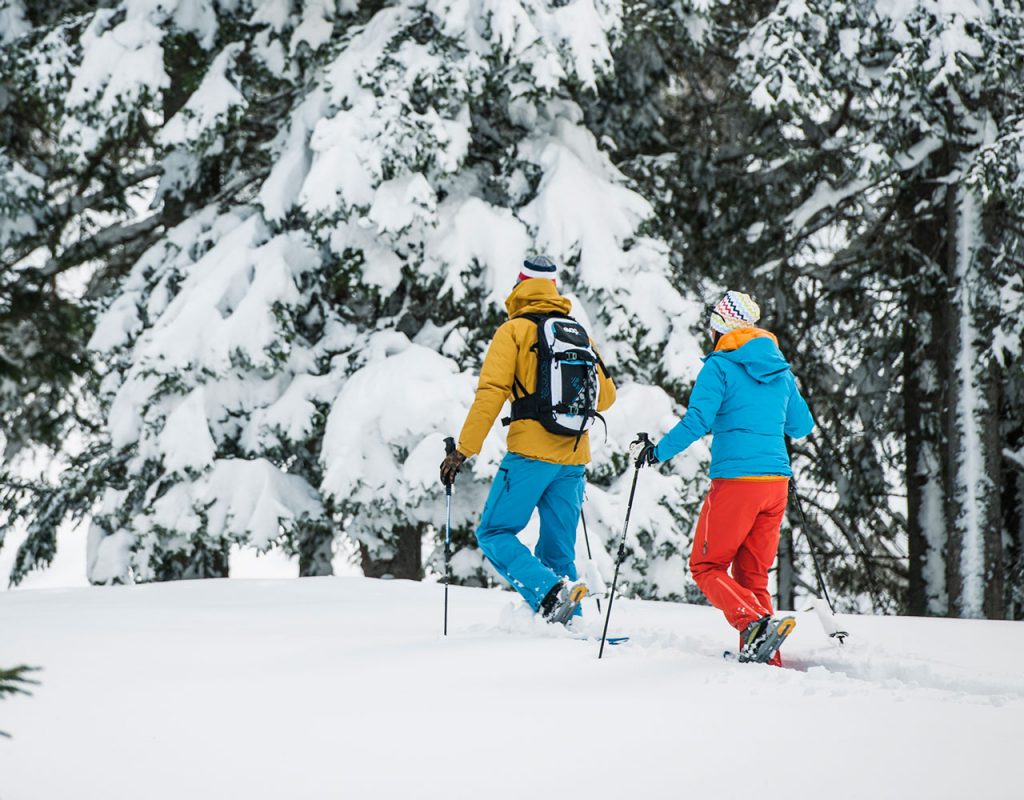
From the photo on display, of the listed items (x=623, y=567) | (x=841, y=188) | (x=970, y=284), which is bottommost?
(x=623, y=567)

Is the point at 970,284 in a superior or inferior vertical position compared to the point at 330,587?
superior

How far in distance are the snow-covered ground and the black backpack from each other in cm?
105

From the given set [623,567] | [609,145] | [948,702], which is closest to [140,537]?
[623,567]

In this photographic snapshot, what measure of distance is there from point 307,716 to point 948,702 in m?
2.27

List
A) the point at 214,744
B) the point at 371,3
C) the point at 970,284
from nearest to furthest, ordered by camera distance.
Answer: the point at 214,744 → the point at 970,284 → the point at 371,3

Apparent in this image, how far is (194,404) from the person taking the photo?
8.98 m

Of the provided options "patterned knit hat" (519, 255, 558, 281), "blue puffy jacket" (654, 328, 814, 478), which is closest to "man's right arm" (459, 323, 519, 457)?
"patterned knit hat" (519, 255, 558, 281)

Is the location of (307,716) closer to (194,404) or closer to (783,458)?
(783,458)

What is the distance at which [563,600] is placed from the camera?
528cm

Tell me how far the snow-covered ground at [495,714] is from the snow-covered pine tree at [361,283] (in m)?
3.02

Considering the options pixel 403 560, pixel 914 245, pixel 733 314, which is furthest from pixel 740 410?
pixel 914 245

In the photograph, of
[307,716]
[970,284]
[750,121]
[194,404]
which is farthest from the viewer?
[750,121]

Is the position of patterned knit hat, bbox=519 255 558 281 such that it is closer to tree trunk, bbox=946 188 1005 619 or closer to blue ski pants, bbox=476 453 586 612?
blue ski pants, bbox=476 453 586 612

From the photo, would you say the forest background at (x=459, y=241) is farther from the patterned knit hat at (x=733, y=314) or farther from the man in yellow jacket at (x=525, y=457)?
the patterned knit hat at (x=733, y=314)
